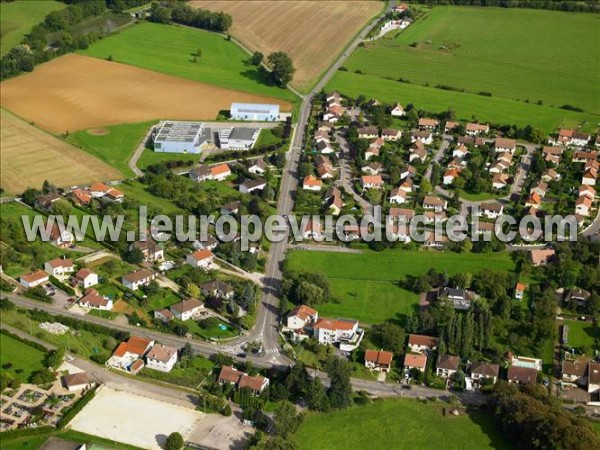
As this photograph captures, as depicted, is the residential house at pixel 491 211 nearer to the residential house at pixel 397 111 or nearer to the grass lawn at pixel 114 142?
the residential house at pixel 397 111

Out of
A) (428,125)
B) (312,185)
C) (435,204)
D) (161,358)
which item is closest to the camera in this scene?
(161,358)

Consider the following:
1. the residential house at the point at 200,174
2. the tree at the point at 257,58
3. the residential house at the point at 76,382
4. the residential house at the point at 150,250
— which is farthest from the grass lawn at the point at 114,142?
the residential house at the point at 76,382

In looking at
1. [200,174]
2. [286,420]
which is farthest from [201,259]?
[286,420]

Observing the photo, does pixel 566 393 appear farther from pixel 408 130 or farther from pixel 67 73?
pixel 67 73

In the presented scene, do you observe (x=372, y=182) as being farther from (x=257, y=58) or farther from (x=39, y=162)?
(x=257, y=58)

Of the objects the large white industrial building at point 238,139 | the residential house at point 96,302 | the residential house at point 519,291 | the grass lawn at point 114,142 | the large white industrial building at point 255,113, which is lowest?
the residential house at point 96,302

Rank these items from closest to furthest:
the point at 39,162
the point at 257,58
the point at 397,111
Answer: the point at 39,162
the point at 397,111
the point at 257,58

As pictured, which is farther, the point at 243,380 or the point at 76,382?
the point at 76,382
